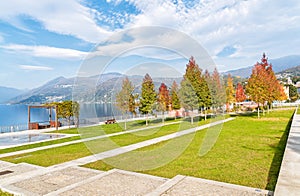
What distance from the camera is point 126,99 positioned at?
74.2 feet

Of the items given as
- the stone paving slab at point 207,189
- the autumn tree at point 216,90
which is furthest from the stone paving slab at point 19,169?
the autumn tree at point 216,90

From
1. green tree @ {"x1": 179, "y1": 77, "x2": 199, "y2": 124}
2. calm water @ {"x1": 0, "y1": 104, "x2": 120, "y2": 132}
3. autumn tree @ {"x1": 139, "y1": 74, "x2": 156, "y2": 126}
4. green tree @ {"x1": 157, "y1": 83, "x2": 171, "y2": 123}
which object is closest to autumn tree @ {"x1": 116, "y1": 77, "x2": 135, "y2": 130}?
calm water @ {"x1": 0, "y1": 104, "x2": 120, "y2": 132}

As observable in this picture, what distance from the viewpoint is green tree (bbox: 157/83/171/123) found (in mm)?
26981

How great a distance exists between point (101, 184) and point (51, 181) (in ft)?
5.35

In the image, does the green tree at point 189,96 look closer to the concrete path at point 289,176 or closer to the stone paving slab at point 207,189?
the concrete path at point 289,176

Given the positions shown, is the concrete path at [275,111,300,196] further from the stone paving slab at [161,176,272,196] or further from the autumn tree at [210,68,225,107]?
the autumn tree at [210,68,225,107]

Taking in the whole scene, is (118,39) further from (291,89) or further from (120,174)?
(291,89)

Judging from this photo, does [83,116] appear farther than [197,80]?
No

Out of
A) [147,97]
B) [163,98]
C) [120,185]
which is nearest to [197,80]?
[147,97]

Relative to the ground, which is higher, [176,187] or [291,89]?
[291,89]

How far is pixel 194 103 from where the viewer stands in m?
→ 23.1

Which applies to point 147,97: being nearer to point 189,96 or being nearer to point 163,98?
point 189,96

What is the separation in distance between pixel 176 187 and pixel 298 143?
6697mm

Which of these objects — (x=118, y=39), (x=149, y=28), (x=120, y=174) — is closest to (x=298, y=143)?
(x=120, y=174)
